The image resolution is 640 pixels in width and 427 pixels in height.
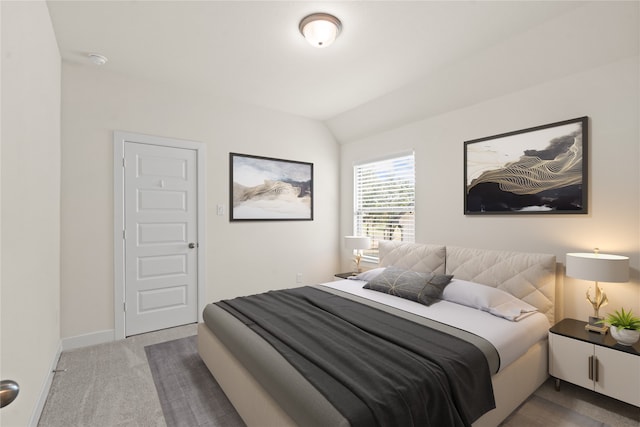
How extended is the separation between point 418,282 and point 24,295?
111 inches

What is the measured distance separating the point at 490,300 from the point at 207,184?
3.24m

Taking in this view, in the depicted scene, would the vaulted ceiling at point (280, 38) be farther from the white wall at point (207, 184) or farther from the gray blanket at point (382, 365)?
the gray blanket at point (382, 365)

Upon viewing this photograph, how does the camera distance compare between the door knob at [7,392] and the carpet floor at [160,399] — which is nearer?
the door knob at [7,392]

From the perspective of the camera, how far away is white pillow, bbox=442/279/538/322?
7.82 ft

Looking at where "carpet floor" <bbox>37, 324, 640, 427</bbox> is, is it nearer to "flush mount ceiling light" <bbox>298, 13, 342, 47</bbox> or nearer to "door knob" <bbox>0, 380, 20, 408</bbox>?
"door knob" <bbox>0, 380, 20, 408</bbox>

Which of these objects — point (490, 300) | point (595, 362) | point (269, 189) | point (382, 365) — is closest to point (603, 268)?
point (595, 362)

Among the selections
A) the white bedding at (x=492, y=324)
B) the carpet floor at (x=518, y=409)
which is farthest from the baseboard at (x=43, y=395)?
the white bedding at (x=492, y=324)

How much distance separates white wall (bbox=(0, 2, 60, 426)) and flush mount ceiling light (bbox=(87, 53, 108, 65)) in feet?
1.05

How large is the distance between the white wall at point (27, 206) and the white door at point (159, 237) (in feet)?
2.44

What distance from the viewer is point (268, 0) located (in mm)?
2160

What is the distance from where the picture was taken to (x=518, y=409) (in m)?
2.08

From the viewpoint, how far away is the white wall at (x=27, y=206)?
1.45 metres

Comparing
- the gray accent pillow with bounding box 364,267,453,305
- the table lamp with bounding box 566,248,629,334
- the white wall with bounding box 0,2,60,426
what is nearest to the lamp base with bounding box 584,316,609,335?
the table lamp with bounding box 566,248,629,334

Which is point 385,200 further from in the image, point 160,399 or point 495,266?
point 160,399
